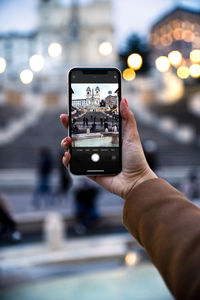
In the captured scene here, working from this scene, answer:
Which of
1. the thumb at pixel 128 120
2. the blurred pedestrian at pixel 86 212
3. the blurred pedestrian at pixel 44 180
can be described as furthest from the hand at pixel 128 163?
the blurred pedestrian at pixel 44 180

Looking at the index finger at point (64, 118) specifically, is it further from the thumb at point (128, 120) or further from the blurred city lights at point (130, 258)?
the blurred city lights at point (130, 258)

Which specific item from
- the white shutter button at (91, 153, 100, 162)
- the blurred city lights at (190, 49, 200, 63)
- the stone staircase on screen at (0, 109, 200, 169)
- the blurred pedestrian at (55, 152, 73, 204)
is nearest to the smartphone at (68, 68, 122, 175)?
the white shutter button at (91, 153, 100, 162)

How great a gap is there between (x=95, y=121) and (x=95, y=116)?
19mm

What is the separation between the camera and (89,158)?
137 centimetres

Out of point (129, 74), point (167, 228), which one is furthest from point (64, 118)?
point (129, 74)

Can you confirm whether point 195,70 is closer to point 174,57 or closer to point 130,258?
point 174,57

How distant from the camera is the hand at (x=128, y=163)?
120 cm

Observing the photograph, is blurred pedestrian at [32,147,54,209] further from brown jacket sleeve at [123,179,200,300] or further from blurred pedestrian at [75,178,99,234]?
brown jacket sleeve at [123,179,200,300]

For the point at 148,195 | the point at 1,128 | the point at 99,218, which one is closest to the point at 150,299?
the point at 99,218

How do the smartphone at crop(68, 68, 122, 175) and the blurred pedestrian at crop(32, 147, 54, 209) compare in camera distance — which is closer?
the smartphone at crop(68, 68, 122, 175)

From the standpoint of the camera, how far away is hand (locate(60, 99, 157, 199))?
3.93 ft

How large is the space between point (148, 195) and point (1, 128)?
17.6 m

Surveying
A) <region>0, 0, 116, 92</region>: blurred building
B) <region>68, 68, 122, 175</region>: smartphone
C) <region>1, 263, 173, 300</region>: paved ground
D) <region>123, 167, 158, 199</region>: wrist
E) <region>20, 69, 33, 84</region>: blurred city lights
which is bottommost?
<region>1, 263, 173, 300</region>: paved ground

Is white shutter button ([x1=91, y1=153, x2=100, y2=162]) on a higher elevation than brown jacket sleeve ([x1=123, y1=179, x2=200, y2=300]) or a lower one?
higher
